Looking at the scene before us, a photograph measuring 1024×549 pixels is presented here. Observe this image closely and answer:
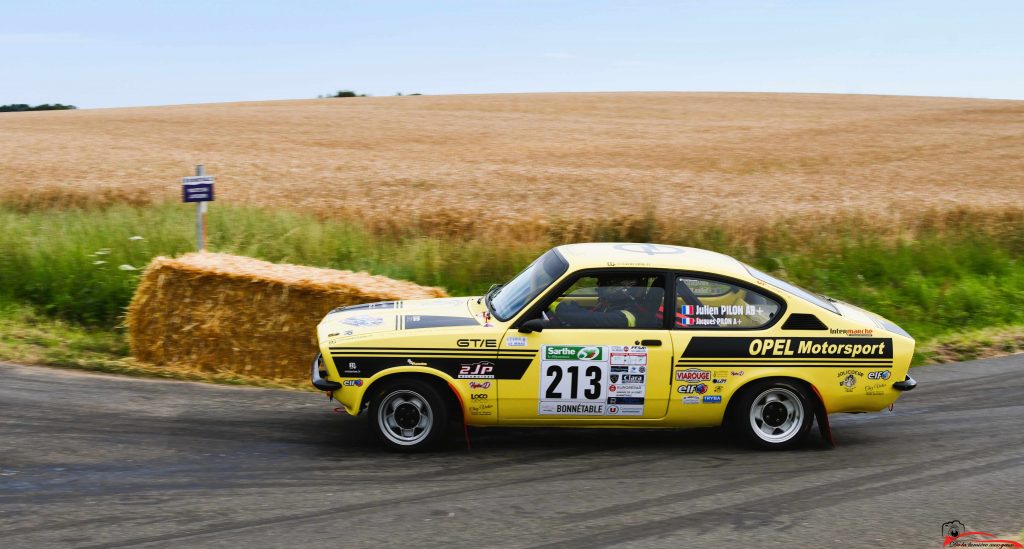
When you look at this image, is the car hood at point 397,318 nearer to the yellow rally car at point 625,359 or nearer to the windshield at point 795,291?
the yellow rally car at point 625,359

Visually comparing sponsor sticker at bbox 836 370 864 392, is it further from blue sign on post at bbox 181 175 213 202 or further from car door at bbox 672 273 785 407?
blue sign on post at bbox 181 175 213 202

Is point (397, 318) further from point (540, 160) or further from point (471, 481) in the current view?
point (540, 160)

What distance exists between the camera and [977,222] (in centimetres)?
1612

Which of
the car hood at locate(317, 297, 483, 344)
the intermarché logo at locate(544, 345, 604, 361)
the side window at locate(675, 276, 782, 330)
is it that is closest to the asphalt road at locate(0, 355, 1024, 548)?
the intermarché logo at locate(544, 345, 604, 361)

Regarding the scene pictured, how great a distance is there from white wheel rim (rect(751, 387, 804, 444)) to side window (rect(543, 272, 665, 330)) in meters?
1.00

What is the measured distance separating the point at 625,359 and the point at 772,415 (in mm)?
1265

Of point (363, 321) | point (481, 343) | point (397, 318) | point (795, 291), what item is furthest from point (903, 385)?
point (363, 321)

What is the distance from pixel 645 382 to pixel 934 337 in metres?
5.83

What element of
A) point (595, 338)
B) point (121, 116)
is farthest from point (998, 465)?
point (121, 116)

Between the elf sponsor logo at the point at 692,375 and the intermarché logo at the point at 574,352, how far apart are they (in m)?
0.60

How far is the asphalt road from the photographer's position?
18.2 ft

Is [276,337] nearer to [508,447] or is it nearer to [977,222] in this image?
[508,447]

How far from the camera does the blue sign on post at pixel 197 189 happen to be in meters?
11.0

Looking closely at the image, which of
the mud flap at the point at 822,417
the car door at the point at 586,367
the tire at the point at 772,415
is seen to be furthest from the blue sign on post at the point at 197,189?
the mud flap at the point at 822,417
